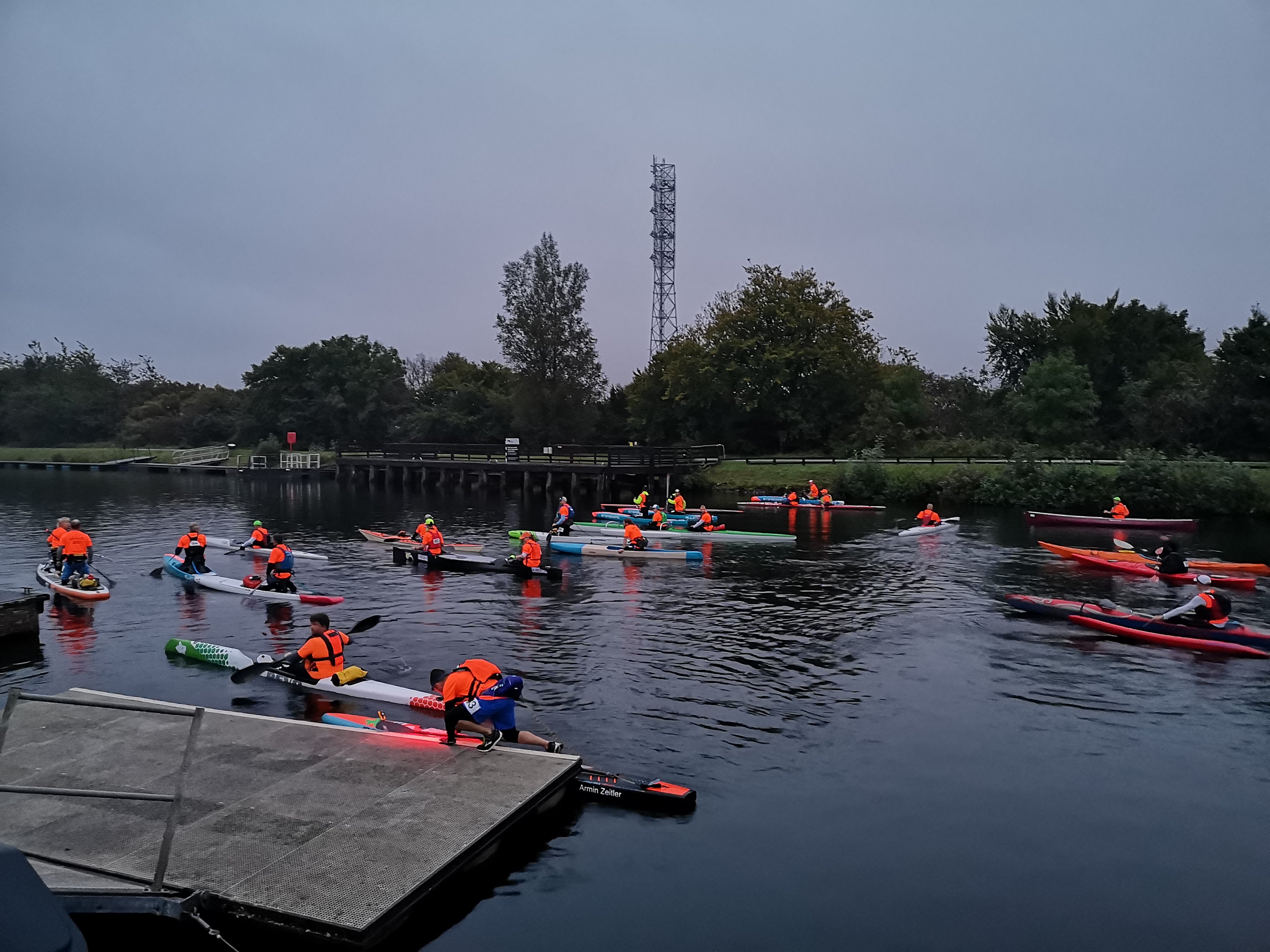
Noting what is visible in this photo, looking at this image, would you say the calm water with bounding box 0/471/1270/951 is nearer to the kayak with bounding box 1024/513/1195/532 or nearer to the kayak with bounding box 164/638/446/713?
the kayak with bounding box 164/638/446/713

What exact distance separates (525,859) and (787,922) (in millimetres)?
3147

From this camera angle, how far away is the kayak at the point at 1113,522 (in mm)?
39250

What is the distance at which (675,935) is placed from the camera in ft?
30.4

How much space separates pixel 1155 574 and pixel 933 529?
408 inches

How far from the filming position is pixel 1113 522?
39.7 m

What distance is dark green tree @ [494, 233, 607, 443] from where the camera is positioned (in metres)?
78.4

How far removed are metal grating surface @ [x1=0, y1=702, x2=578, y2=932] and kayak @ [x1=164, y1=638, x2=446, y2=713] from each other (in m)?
1.72

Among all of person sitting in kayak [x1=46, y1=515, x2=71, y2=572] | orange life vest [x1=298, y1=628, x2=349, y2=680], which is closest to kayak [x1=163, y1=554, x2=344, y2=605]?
person sitting in kayak [x1=46, y1=515, x2=71, y2=572]

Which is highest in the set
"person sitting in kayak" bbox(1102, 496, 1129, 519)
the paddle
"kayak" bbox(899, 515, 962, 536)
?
"person sitting in kayak" bbox(1102, 496, 1129, 519)

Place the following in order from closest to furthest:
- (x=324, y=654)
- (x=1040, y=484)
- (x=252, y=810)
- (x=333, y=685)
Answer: (x=252, y=810), (x=324, y=654), (x=333, y=685), (x=1040, y=484)

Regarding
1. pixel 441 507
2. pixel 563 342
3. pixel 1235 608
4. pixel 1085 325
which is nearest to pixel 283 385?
pixel 563 342

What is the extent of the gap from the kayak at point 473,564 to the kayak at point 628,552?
2301 mm

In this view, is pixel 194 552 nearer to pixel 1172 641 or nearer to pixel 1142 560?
pixel 1172 641

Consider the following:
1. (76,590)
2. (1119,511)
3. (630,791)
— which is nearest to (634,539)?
(76,590)
